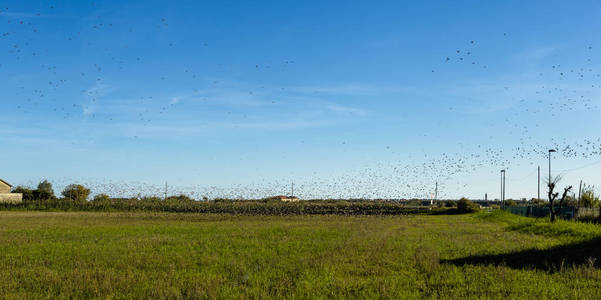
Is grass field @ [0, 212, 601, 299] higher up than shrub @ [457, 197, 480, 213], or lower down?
higher up

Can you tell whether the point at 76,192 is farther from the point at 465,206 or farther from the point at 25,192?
the point at 465,206

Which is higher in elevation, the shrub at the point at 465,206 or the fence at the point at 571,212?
the fence at the point at 571,212

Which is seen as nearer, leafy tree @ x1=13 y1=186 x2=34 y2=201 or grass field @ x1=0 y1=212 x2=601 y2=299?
grass field @ x1=0 y1=212 x2=601 y2=299

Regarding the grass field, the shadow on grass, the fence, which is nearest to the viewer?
the grass field

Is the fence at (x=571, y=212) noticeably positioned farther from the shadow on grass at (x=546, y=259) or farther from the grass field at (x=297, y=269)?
the shadow on grass at (x=546, y=259)

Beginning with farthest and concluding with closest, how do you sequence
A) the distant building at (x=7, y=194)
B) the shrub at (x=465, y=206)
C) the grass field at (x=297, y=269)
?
1. the distant building at (x=7, y=194)
2. the shrub at (x=465, y=206)
3. the grass field at (x=297, y=269)

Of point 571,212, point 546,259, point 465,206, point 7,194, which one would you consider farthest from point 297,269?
point 7,194

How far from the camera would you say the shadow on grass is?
15.7 meters

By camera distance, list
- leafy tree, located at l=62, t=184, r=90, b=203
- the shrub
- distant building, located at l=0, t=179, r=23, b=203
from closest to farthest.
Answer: the shrub, distant building, located at l=0, t=179, r=23, b=203, leafy tree, located at l=62, t=184, r=90, b=203

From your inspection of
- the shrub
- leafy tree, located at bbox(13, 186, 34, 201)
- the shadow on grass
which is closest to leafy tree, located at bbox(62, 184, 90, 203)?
leafy tree, located at bbox(13, 186, 34, 201)

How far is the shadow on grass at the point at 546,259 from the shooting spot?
1571cm

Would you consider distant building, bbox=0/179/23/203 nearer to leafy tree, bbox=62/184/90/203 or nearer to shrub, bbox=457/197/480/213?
leafy tree, bbox=62/184/90/203

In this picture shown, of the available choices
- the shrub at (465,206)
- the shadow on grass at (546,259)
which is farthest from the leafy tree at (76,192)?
the shadow on grass at (546,259)

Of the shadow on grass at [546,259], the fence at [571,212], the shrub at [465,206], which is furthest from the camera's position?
the shrub at [465,206]
